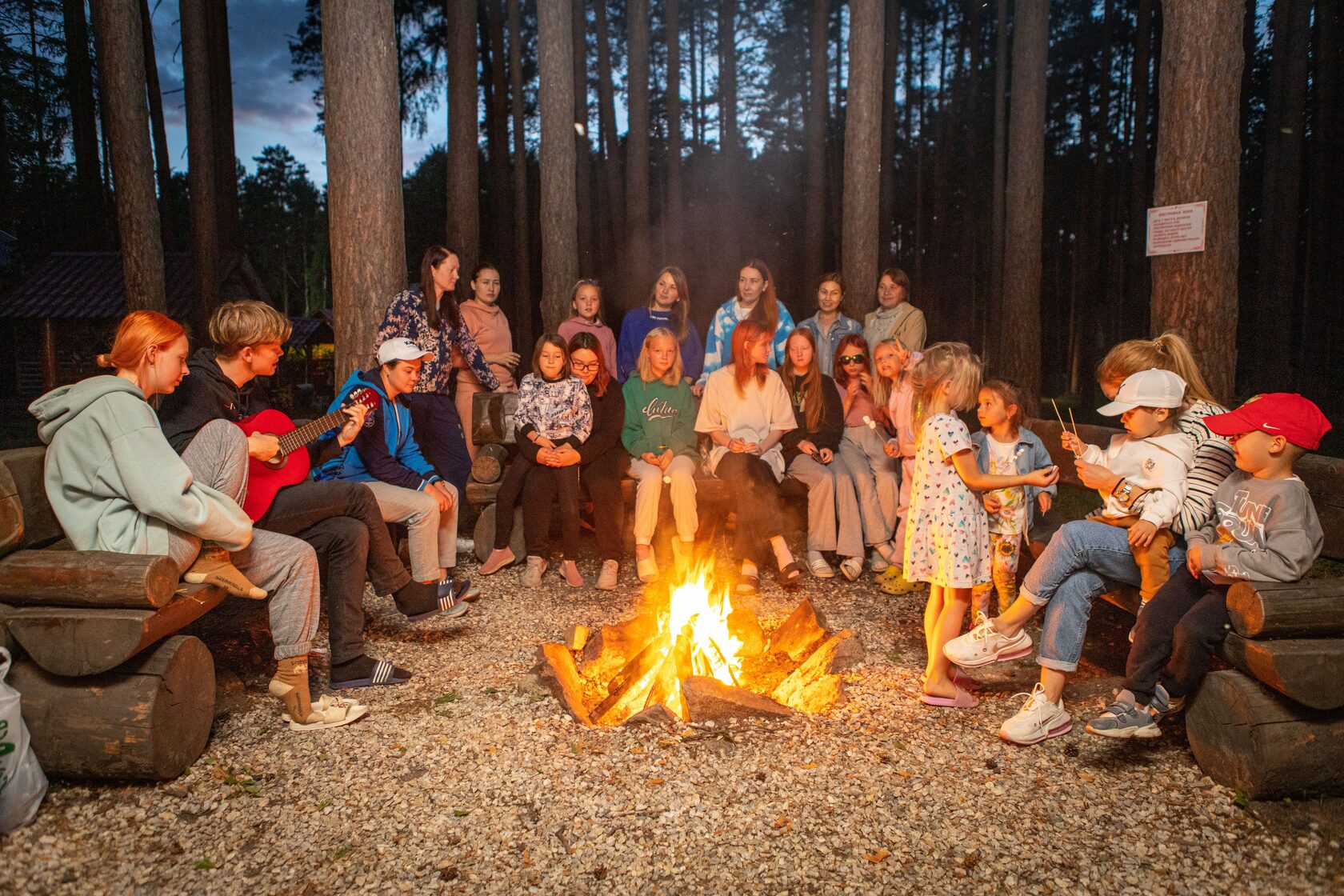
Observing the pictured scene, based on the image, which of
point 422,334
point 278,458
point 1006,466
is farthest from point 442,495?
point 1006,466

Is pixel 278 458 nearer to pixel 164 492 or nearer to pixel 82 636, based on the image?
pixel 164 492

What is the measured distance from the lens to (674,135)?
1867 centimetres

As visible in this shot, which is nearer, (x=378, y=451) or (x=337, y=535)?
(x=337, y=535)

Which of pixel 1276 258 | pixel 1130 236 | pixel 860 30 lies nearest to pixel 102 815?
pixel 860 30

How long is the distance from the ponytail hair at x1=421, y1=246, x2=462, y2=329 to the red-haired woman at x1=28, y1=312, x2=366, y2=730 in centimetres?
262

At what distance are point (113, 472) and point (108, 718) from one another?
88cm

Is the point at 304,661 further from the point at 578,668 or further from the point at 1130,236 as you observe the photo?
the point at 1130,236

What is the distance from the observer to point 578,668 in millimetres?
4176

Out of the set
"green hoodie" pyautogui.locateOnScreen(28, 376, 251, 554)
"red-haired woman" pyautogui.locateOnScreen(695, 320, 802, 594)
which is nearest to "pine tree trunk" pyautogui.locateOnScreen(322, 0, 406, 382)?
"red-haired woman" pyautogui.locateOnScreen(695, 320, 802, 594)

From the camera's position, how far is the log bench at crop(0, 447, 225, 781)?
293cm

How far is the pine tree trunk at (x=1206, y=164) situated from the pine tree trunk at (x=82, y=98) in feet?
69.0

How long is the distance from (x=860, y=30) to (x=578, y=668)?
7.26 meters

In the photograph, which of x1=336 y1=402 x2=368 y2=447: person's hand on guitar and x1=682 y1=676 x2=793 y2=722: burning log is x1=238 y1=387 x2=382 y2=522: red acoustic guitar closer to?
x1=336 y1=402 x2=368 y2=447: person's hand on guitar

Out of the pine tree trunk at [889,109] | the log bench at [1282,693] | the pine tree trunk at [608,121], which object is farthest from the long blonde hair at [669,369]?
the pine tree trunk at [889,109]
